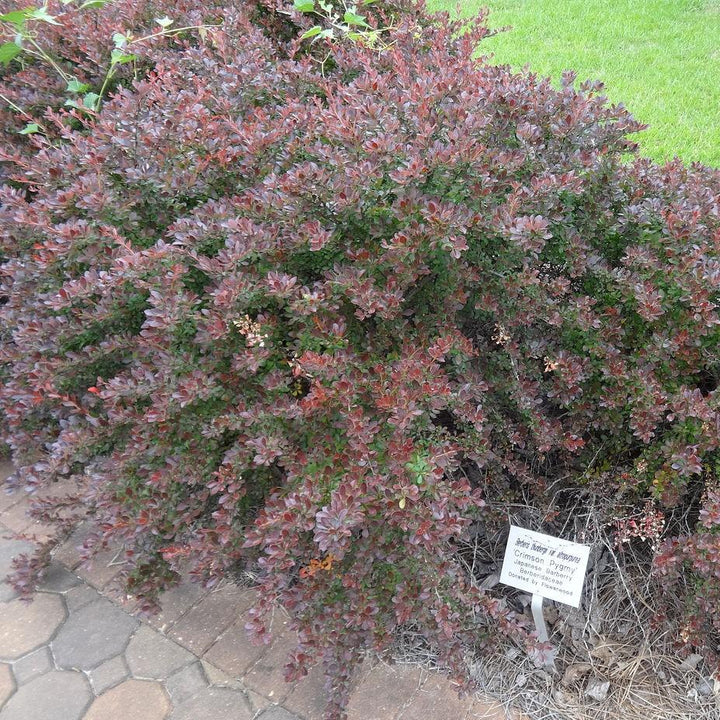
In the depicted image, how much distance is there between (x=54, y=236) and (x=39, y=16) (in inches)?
50.0

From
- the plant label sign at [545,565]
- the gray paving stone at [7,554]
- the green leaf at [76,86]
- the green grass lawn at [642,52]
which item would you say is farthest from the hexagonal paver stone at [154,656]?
the green grass lawn at [642,52]

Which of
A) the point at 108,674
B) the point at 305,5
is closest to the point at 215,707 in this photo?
the point at 108,674

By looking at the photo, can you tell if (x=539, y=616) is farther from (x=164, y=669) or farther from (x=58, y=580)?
(x=58, y=580)

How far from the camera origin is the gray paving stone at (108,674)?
218 cm

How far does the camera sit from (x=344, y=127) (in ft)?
6.72

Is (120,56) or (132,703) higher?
(120,56)

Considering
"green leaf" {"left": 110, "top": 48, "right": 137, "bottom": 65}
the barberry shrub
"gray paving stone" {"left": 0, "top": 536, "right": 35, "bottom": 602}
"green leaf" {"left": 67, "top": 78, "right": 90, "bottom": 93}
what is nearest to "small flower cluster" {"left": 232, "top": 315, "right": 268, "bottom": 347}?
the barberry shrub

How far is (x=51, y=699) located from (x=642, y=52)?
6.51 meters

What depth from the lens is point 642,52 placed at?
6.25m

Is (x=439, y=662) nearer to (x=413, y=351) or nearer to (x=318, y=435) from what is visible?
(x=318, y=435)

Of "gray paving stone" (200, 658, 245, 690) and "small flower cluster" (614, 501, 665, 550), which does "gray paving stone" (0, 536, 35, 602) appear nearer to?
"gray paving stone" (200, 658, 245, 690)

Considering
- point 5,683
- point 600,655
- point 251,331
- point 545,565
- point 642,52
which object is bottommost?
point 5,683

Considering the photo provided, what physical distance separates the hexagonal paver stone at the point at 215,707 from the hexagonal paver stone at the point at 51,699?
305 millimetres

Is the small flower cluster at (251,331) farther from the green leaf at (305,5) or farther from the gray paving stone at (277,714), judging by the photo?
the green leaf at (305,5)
